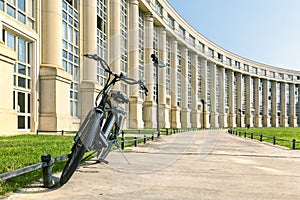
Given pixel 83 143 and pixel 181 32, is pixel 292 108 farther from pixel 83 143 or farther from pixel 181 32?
pixel 83 143

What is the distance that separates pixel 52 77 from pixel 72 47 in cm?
712

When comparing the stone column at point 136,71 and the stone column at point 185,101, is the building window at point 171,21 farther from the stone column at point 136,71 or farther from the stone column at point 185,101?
the stone column at point 136,71

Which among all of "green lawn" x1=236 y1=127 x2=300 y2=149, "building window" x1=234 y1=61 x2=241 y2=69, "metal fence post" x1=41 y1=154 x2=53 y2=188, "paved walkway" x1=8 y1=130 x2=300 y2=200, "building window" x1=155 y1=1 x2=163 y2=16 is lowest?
"green lawn" x1=236 y1=127 x2=300 y2=149

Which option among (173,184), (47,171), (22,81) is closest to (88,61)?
(22,81)

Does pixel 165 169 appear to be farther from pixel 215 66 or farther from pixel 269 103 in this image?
→ pixel 269 103

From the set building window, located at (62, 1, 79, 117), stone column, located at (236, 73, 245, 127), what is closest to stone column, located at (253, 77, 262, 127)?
stone column, located at (236, 73, 245, 127)

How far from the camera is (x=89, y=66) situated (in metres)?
31.8

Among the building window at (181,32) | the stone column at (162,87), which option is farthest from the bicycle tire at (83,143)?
the building window at (181,32)

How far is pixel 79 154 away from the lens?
5.89m

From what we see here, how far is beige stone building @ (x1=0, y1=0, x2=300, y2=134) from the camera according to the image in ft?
72.6

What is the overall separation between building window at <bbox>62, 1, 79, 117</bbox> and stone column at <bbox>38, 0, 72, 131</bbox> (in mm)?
3083

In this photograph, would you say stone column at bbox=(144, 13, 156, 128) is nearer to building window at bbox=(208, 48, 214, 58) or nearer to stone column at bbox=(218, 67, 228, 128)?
building window at bbox=(208, 48, 214, 58)

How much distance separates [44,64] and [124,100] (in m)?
19.9

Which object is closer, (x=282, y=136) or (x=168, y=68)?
(x=282, y=136)
